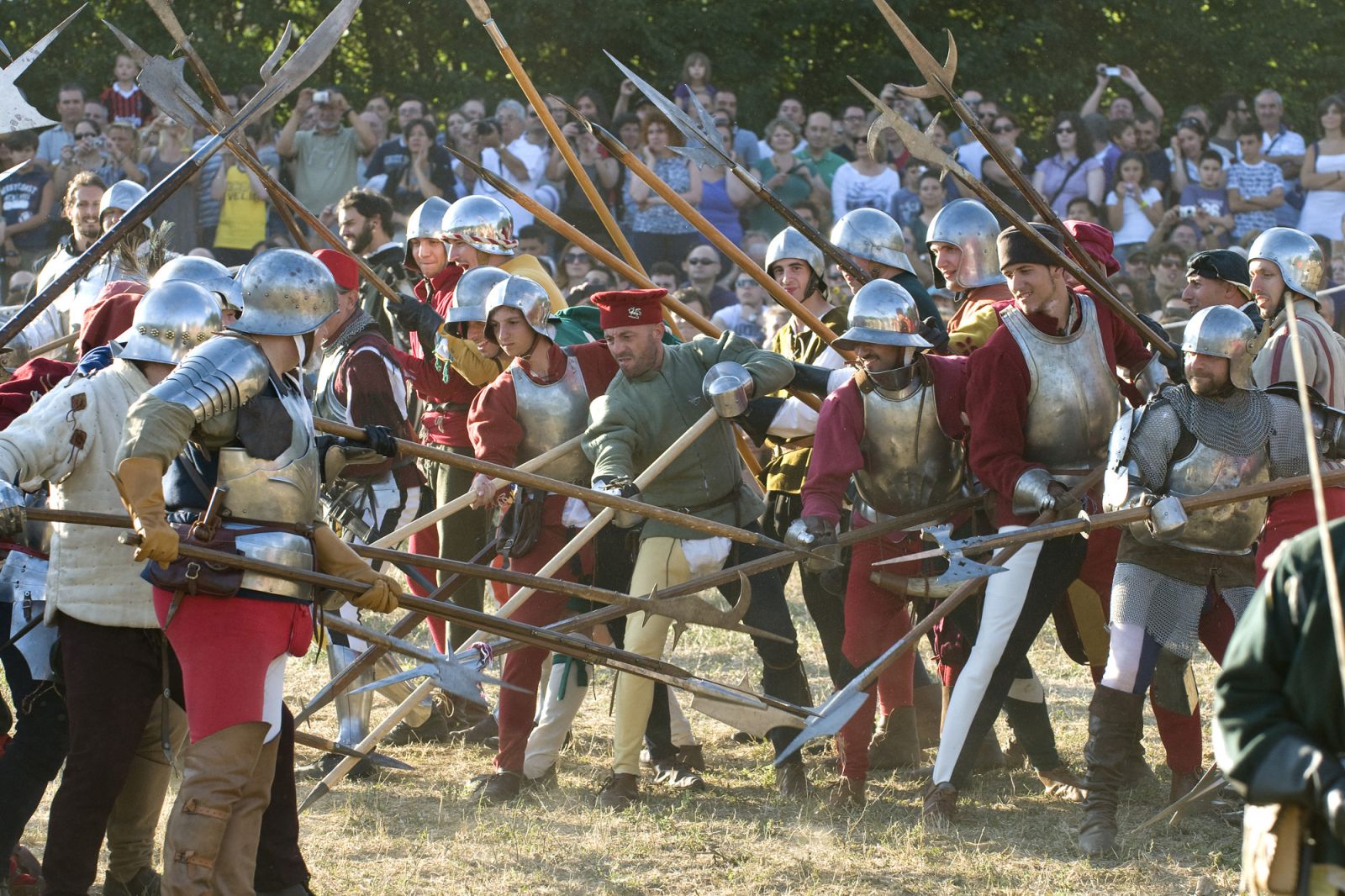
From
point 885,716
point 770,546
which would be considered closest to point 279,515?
point 770,546

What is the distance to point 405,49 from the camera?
1631 cm

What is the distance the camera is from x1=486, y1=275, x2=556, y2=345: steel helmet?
6543 millimetres

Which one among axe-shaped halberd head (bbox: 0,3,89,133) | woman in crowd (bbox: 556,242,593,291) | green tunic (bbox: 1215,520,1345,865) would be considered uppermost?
woman in crowd (bbox: 556,242,593,291)

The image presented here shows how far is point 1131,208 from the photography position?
39.4ft

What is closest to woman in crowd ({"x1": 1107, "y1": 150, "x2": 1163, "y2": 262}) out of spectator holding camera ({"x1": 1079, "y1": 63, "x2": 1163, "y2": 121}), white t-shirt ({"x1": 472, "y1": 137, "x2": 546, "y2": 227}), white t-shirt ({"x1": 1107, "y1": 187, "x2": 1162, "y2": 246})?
white t-shirt ({"x1": 1107, "y1": 187, "x2": 1162, "y2": 246})

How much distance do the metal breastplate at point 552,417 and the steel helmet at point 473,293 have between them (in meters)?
0.34

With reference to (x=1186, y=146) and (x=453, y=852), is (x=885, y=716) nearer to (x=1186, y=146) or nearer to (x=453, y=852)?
(x=453, y=852)

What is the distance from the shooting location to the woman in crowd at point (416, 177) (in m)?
11.9

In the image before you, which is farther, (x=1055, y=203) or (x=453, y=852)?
(x=1055, y=203)

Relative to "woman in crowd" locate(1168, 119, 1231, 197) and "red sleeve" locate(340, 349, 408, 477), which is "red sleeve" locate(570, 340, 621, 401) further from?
"woman in crowd" locate(1168, 119, 1231, 197)

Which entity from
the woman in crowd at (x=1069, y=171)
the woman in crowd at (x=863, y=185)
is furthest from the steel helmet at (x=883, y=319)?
the woman in crowd at (x=1069, y=171)

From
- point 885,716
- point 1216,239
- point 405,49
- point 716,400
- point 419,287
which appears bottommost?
point 885,716

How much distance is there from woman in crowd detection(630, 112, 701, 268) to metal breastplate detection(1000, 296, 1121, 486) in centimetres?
600

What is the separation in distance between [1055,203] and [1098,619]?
6.32 m
